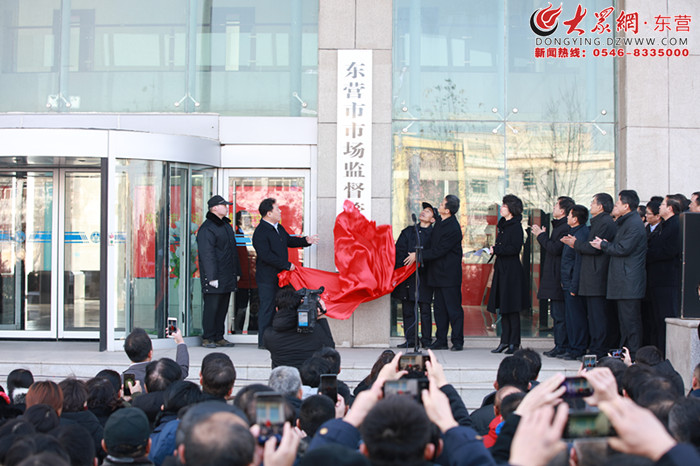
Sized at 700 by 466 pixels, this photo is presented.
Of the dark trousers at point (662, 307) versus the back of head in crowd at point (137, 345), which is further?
the dark trousers at point (662, 307)

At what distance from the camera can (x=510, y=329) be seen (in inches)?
370

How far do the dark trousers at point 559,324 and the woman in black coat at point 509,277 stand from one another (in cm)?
38

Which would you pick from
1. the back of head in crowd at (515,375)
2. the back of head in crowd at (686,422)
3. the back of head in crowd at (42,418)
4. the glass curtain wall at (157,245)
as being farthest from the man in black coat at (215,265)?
the back of head in crowd at (686,422)

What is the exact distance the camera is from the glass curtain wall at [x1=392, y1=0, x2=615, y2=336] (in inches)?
407

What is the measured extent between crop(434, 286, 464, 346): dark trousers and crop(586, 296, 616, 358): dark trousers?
5.32 feet

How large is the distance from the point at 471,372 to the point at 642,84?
15.1ft

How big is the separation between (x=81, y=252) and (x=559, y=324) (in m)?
6.38

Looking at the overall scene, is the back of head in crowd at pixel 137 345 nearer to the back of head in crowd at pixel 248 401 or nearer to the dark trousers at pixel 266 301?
the back of head in crowd at pixel 248 401

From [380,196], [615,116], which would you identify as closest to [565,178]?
[615,116]

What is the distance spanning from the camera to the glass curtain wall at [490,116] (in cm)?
1034

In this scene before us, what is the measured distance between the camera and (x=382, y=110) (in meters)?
10.1

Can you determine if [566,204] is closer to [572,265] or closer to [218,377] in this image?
[572,265]

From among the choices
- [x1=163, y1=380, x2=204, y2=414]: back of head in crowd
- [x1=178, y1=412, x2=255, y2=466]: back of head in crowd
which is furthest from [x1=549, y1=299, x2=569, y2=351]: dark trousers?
[x1=178, y1=412, x2=255, y2=466]: back of head in crowd

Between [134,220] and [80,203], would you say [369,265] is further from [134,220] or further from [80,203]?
[80,203]
